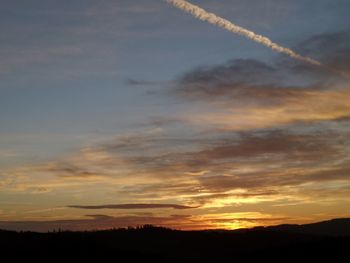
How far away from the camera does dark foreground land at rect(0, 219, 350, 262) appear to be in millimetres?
37594

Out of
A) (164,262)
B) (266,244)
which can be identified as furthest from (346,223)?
(164,262)

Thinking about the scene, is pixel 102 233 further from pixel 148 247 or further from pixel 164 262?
pixel 164 262

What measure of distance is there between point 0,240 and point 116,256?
8268mm

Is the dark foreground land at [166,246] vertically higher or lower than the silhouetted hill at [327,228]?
lower

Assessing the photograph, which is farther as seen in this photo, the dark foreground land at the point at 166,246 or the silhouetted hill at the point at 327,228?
the silhouetted hill at the point at 327,228

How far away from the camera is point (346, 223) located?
103688mm

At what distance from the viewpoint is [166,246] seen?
45375mm

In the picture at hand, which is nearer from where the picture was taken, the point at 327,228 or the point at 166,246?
the point at 166,246

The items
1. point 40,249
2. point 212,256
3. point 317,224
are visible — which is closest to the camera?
point 40,249

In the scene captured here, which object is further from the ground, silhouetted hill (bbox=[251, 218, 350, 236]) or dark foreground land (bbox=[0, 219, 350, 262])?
silhouetted hill (bbox=[251, 218, 350, 236])

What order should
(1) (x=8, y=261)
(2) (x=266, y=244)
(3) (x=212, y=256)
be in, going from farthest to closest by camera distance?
(2) (x=266, y=244), (3) (x=212, y=256), (1) (x=8, y=261)

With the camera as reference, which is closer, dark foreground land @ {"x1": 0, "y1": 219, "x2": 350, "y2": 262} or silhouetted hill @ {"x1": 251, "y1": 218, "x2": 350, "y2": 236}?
dark foreground land @ {"x1": 0, "y1": 219, "x2": 350, "y2": 262}

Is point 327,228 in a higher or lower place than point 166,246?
higher

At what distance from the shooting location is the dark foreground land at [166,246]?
123ft
